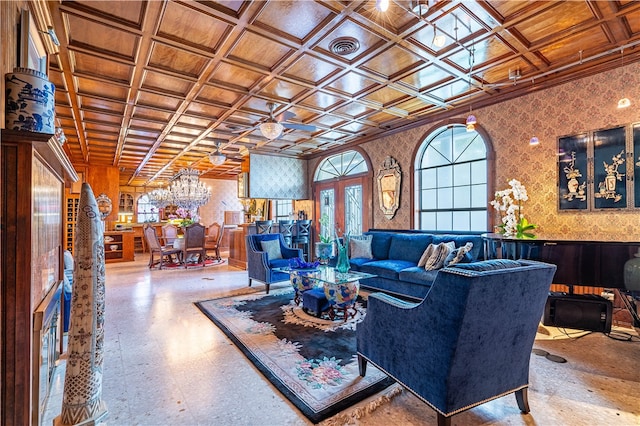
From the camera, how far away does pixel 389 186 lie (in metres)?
6.30

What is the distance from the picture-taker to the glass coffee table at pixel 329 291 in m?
3.54

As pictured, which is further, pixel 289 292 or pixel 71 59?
pixel 289 292

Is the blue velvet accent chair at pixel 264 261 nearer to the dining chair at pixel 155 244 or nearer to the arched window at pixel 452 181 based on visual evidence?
the arched window at pixel 452 181

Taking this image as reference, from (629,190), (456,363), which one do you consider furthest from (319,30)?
(629,190)

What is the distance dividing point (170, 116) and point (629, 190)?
21.8 feet

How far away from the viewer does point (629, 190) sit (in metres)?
3.46

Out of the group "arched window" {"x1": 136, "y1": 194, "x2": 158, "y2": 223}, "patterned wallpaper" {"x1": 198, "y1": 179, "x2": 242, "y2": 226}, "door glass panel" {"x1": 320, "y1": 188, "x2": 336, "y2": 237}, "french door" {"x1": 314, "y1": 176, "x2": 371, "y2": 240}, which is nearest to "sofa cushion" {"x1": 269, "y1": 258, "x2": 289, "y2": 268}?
"french door" {"x1": 314, "y1": 176, "x2": 371, "y2": 240}

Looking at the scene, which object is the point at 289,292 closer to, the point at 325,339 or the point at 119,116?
the point at 325,339

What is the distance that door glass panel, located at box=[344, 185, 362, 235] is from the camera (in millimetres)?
7305

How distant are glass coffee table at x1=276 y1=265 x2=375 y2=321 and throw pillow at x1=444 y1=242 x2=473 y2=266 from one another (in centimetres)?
116

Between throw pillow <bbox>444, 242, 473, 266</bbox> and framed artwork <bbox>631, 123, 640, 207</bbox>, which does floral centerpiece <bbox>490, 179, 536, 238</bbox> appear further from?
framed artwork <bbox>631, 123, 640, 207</bbox>

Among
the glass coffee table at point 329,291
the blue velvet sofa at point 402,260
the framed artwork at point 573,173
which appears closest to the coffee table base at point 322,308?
the glass coffee table at point 329,291

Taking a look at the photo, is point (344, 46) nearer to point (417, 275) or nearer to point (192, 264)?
point (417, 275)

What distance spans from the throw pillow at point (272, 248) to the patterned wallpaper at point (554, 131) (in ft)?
12.2
